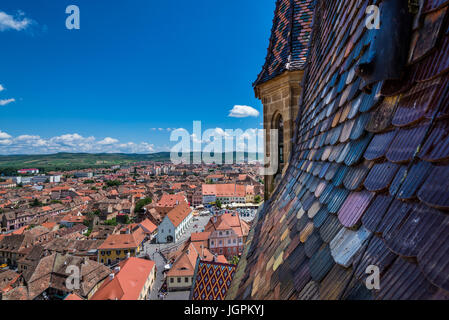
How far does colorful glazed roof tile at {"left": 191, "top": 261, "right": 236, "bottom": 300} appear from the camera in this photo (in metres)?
8.54

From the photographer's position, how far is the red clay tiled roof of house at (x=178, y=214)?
4015 cm

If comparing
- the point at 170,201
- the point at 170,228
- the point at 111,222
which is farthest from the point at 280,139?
the point at 111,222

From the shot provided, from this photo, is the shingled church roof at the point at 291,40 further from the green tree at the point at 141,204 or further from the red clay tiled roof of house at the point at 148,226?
the green tree at the point at 141,204

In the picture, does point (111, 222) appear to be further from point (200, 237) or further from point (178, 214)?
point (200, 237)

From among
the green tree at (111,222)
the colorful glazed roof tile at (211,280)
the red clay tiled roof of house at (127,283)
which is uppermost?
the colorful glazed roof tile at (211,280)

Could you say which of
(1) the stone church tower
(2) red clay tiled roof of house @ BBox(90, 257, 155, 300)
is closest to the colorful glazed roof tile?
Answer: (1) the stone church tower

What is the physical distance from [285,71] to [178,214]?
133ft

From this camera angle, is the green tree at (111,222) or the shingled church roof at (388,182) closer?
the shingled church roof at (388,182)

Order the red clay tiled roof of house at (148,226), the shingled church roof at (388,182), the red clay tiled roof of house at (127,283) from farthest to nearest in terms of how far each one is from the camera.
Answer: the red clay tiled roof of house at (148,226), the red clay tiled roof of house at (127,283), the shingled church roof at (388,182)

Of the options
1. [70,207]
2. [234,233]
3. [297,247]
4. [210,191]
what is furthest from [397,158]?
[70,207]

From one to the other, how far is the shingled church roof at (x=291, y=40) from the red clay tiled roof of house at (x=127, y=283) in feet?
65.0

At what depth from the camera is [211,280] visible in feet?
29.1

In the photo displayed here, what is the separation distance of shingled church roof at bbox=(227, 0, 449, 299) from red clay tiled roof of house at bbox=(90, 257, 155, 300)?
21049 mm

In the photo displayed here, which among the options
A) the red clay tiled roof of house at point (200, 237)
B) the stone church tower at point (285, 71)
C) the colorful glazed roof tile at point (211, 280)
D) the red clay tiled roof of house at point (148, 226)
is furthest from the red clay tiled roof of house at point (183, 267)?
the red clay tiled roof of house at point (148, 226)
